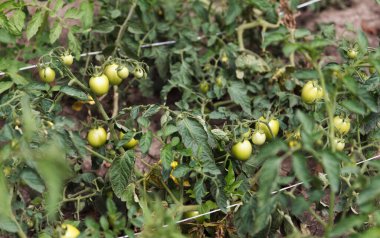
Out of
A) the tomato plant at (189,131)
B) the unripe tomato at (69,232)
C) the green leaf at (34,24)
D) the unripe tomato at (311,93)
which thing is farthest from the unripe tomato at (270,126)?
the green leaf at (34,24)

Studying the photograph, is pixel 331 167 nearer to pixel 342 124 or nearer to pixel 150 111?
pixel 342 124

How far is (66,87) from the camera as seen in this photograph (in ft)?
5.84

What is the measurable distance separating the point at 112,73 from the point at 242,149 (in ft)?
1.67

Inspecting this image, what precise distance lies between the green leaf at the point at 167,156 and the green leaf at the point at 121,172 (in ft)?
0.37

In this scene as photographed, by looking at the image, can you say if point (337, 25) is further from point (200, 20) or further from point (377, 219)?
point (377, 219)

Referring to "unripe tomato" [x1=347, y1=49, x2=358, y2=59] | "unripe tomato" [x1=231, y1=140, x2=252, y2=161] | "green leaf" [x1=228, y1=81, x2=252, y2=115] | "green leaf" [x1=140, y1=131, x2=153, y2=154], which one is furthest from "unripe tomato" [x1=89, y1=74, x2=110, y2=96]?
"unripe tomato" [x1=347, y1=49, x2=358, y2=59]

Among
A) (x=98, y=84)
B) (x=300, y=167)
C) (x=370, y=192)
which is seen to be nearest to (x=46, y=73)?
(x=98, y=84)

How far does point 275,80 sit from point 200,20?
493 millimetres

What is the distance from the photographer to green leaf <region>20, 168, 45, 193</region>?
1.51 meters

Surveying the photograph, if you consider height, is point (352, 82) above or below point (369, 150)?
above

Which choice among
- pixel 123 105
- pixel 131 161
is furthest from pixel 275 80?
pixel 131 161

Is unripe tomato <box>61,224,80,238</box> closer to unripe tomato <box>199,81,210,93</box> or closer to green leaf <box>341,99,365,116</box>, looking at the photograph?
green leaf <box>341,99,365,116</box>

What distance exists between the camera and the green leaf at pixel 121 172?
6.05 feet

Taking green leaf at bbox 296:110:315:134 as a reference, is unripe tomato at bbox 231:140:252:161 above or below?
below
